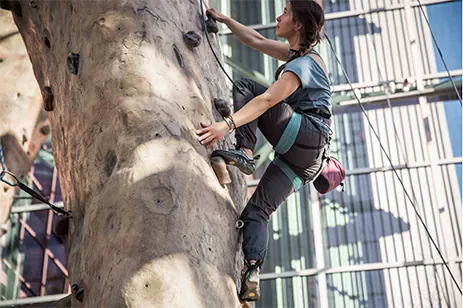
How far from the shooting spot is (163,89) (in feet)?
8.36

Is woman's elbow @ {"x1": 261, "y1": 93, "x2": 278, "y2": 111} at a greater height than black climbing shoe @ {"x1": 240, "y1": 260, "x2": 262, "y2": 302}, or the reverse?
woman's elbow @ {"x1": 261, "y1": 93, "x2": 278, "y2": 111}

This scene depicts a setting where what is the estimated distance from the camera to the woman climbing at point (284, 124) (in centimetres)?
258

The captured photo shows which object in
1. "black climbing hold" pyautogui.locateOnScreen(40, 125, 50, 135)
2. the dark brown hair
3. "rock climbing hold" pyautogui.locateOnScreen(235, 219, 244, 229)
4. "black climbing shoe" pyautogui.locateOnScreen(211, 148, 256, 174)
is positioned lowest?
"rock climbing hold" pyautogui.locateOnScreen(235, 219, 244, 229)

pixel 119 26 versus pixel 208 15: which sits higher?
pixel 208 15

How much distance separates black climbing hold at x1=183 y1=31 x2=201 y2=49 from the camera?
281 centimetres

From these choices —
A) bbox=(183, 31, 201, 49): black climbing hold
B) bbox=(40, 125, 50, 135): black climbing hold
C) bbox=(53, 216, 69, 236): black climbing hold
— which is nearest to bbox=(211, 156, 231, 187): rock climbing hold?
bbox=(183, 31, 201, 49): black climbing hold

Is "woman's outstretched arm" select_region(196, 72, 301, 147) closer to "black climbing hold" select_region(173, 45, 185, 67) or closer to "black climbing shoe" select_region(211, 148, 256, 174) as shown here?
"black climbing shoe" select_region(211, 148, 256, 174)

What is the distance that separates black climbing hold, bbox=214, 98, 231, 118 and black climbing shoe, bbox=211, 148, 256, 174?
0.62 feet

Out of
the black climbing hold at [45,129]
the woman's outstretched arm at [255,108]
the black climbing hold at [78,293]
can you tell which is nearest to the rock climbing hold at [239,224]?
the woman's outstretched arm at [255,108]

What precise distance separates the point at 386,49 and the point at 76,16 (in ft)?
25.7

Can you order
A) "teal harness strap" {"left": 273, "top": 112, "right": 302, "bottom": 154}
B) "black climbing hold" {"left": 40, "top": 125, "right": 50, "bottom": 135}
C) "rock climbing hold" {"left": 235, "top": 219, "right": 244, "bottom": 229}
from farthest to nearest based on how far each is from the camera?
"black climbing hold" {"left": 40, "top": 125, "right": 50, "bottom": 135} → "teal harness strap" {"left": 273, "top": 112, "right": 302, "bottom": 154} → "rock climbing hold" {"left": 235, "top": 219, "right": 244, "bottom": 229}

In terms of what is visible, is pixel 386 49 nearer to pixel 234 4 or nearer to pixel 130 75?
pixel 234 4

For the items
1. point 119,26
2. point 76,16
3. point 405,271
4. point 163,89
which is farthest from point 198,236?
point 405,271

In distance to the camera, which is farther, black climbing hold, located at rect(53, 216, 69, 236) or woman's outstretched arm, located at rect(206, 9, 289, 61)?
woman's outstretched arm, located at rect(206, 9, 289, 61)
